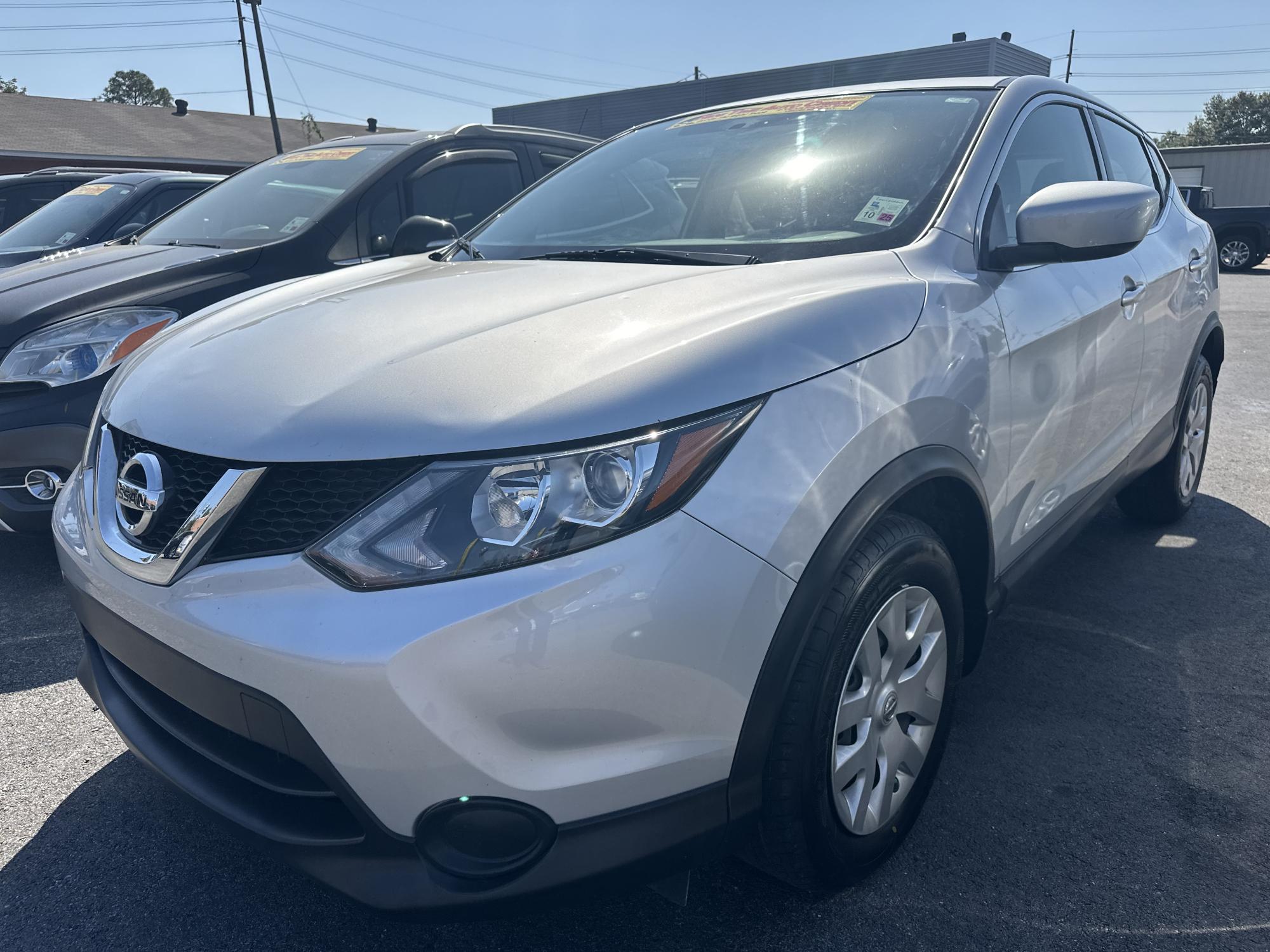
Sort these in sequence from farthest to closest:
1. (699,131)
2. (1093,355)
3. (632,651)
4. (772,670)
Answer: (699,131) < (1093,355) < (772,670) < (632,651)

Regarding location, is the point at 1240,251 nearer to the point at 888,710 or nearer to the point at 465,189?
the point at 465,189

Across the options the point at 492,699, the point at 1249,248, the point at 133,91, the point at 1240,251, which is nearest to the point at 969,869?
the point at 492,699

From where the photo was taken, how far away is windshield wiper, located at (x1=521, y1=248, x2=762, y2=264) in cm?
224

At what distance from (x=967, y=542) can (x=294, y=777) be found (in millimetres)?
1485

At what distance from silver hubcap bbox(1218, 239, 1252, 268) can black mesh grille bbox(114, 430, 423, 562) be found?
21169 millimetres

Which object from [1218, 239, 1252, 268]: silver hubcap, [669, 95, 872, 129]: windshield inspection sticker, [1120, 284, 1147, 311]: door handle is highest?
[669, 95, 872, 129]: windshield inspection sticker

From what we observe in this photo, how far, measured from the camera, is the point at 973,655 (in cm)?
236

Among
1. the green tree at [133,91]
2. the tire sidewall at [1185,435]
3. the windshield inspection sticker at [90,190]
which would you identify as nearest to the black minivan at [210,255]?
the windshield inspection sticker at [90,190]

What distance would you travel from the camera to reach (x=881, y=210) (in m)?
2.32

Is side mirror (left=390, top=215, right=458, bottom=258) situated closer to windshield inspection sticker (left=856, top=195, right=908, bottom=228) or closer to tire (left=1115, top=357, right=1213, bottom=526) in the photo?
windshield inspection sticker (left=856, top=195, right=908, bottom=228)

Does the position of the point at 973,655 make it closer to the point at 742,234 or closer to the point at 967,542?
the point at 967,542

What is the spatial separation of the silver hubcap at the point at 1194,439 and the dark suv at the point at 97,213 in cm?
545

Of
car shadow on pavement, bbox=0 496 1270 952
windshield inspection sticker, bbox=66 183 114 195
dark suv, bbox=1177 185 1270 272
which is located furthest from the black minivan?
dark suv, bbox=1177 185 1270 272

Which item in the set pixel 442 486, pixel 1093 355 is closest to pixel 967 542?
pixel 1093 355
